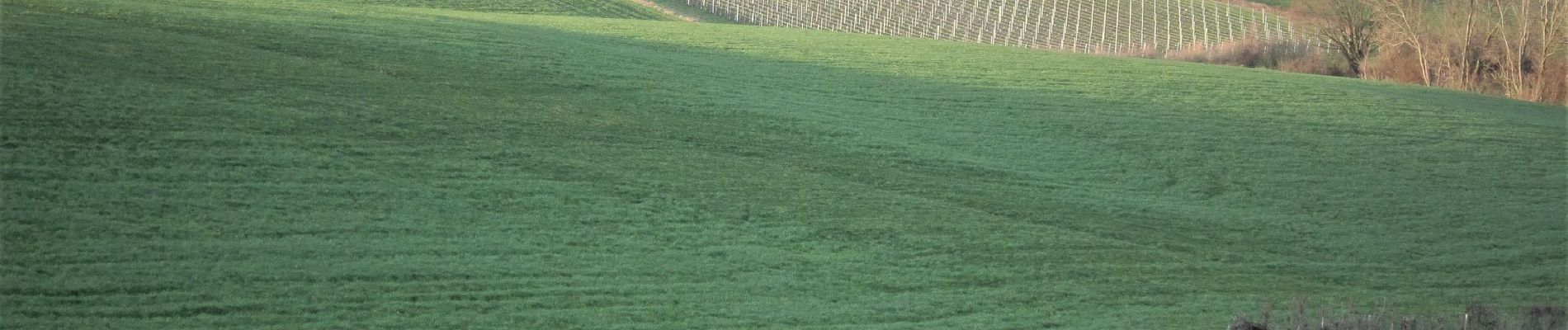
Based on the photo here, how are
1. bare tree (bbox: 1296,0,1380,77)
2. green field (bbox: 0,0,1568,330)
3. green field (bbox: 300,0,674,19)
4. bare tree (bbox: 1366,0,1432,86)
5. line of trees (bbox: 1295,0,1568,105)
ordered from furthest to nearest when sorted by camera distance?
1. bare tree (bbox: 1296,0,1380,77)
2. bare tree (bbox: 1366,0,1432,86)
3. line of trees (bbox: 1295,0,1568,105)
4. green field (bbox: 300,0,674,19)
5. green field (bbox: 0,0,1568,330)

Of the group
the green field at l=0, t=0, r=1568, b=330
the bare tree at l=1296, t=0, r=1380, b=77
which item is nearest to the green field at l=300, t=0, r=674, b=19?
the green field at l=0, t=0, r=1568, b=330

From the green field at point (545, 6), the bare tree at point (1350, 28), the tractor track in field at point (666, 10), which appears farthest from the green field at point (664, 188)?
the bare tree at point (1350, 28)

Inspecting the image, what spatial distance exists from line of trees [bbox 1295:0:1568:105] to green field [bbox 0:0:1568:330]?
7.91 meters

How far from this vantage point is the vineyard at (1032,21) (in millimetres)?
34531

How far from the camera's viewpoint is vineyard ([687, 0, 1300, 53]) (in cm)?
3453

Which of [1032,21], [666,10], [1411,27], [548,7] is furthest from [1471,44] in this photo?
[548,7]

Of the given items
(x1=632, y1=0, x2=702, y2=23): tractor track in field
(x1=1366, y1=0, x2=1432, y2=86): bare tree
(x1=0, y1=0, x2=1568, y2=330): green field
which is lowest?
(x1=0, y1=0, x2=1568, y2=330): green field

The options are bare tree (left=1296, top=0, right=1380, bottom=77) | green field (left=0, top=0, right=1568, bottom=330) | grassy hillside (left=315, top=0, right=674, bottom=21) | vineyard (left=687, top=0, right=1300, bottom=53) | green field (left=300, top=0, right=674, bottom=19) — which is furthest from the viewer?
vineyard (left=687, top=0, right=1300, bottom=53)

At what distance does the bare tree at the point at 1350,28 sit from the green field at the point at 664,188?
11526mm

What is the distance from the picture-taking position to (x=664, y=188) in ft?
40.9

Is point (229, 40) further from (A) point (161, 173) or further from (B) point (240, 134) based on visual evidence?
(A) point (161, 173)

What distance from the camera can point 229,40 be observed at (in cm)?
1540

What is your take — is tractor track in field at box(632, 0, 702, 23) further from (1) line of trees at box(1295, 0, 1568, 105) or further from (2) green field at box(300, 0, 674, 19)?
(1) line of trees at box(1295, 0, 1568, 105)

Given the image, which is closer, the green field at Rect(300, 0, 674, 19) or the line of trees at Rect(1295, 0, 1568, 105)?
the green field at Rect(300, 0, 674, 19)
